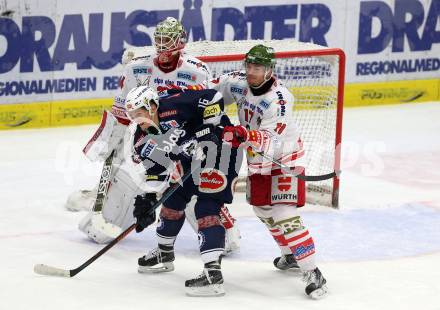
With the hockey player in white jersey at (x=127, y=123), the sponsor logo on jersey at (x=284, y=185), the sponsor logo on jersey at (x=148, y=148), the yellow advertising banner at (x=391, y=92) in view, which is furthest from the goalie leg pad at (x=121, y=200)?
the yellow advertising banner at (x=391, y=92)

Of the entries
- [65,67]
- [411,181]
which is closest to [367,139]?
[411,181]

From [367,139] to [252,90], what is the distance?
4.29 metres

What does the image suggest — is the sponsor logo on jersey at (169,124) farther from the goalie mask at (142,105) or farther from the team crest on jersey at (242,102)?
the team crest on jersey at (242,102)

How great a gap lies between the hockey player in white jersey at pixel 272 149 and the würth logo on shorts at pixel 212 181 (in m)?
0.22

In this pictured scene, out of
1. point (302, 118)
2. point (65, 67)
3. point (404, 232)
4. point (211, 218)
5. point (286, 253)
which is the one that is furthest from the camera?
point (65, 67)

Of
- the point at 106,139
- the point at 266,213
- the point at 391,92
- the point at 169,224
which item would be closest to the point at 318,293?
the point at 266,213

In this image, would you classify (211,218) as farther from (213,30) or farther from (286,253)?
(213,30)

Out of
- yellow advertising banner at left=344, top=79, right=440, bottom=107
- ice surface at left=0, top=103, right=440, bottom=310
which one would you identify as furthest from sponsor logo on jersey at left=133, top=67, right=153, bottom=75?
yellow advertising banner at left=344, top=79, right=440, bottom=107

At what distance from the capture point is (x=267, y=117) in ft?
19.1

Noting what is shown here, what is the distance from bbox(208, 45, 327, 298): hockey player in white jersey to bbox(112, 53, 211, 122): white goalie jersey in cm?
56

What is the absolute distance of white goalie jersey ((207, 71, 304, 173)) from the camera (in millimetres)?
5793

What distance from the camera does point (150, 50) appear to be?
25.0ft

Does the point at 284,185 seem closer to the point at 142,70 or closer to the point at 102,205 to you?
the point at 142,70

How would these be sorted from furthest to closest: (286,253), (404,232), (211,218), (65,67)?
(65,67)
(404,232)
(286,253)
(211,218)
